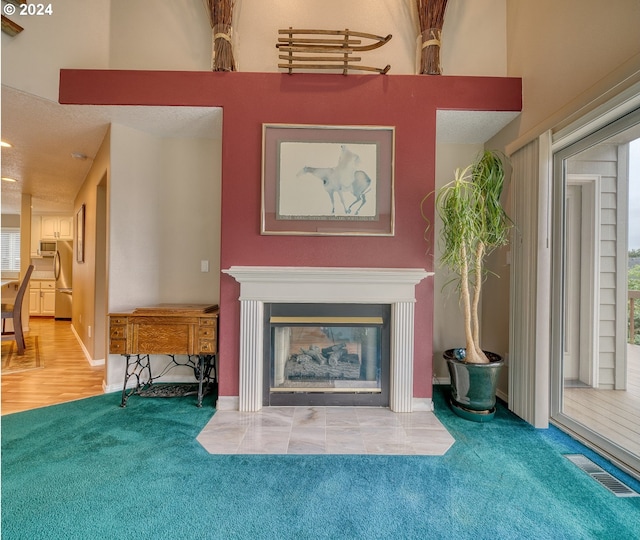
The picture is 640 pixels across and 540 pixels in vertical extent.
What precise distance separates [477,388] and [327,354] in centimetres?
115

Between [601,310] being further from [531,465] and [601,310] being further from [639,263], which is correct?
[531,465]

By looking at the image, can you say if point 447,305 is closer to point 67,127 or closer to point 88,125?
point 88,125

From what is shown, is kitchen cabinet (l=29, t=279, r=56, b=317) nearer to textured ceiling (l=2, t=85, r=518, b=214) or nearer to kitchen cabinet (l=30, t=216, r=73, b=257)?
kitchen cabinet (l=30, t=216, r=73, b=257)

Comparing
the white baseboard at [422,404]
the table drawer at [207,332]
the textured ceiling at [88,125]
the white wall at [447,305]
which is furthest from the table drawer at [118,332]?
the white wall at [447,305]

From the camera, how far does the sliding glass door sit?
240 centimetres

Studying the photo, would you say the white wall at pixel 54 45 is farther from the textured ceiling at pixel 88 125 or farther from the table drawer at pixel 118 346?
the table drawer at pixel 118 346

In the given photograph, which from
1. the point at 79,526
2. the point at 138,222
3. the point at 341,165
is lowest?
the point at 79,526

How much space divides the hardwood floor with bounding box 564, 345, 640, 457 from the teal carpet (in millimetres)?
239

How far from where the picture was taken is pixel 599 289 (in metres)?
2.87

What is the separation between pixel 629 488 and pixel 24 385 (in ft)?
15.2

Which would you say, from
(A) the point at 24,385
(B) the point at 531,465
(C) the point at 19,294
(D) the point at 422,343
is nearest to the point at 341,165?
(D) the point at 422,343

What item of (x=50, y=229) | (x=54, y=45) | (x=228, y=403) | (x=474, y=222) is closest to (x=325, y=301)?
(x=228, y=403)

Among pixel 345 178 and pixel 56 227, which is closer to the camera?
pixel 345 178

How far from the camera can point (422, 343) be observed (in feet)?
9.40
